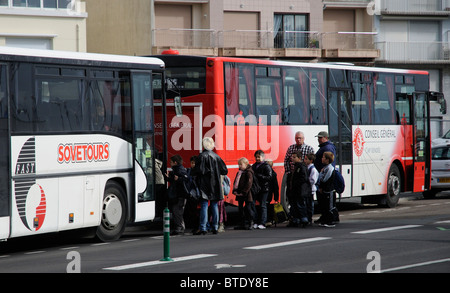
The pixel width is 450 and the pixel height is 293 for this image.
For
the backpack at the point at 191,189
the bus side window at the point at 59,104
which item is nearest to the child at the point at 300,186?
the backpack at the point at 191,189

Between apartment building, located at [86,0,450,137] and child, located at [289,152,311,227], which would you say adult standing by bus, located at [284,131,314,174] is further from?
apartment building, located at [86,0,450,137]

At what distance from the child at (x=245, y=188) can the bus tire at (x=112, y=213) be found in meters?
2.38

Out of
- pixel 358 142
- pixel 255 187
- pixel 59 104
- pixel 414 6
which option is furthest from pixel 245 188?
pixel 414 6

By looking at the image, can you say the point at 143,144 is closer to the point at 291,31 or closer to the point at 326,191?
the point at 326,191

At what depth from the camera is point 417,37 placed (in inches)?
1922

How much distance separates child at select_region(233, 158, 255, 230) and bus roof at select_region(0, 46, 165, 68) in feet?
8.28

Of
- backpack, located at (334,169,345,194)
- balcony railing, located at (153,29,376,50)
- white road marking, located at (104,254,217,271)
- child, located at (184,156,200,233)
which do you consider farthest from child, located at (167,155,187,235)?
balcony railing, located at (153,29,376,50)

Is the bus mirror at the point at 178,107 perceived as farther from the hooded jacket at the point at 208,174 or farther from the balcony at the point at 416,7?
the balcony at the point at 416,7

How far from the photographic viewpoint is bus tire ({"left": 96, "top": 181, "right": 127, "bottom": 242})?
51.2 ft

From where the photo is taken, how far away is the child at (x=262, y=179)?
56.9 ft

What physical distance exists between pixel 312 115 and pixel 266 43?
79.1 feet
